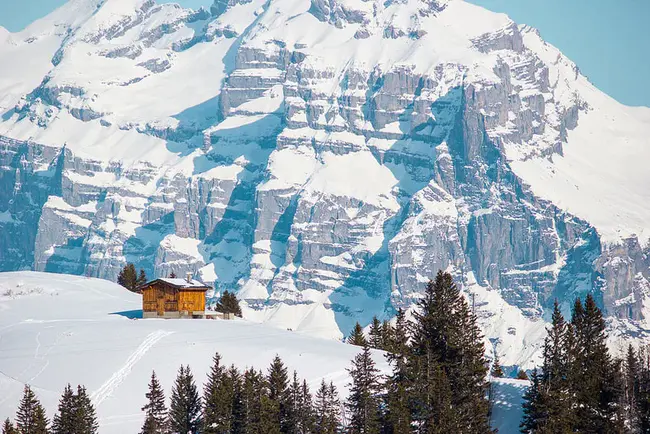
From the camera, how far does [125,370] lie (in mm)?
135750

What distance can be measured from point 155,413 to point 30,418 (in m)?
9.89

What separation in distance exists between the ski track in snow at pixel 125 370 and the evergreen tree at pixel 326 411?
781 inches

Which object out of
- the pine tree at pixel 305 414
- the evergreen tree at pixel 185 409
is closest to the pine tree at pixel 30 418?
the evergreen tree at pixel 185 409

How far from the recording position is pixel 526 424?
10875 cm

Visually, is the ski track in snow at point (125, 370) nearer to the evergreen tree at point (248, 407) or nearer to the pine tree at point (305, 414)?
the evergreen tree at point (248, 407)

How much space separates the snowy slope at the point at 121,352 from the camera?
128625mm

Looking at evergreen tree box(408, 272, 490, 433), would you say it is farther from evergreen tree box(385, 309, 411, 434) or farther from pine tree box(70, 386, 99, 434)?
pine tree box(70, 386, 99, 434)

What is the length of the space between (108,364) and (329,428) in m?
34.5

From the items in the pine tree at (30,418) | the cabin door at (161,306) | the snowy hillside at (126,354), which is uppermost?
the cabin door at (161,306)

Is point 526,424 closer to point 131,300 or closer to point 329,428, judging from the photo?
point 329,428

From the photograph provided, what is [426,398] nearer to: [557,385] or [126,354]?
[557,385]

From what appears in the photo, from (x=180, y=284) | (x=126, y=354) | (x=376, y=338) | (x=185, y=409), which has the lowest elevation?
(x=185, y=409)

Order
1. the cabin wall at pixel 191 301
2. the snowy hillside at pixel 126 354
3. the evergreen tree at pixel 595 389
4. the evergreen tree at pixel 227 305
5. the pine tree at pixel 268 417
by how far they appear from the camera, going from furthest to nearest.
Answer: the evergreen tree at pixel 227 305 < the cabin wall at pixel 191 301 < the snowy hillside at pixel 126 354 < the pine tree at pixel 268 417 < the evergreen tree at pixel 595 389

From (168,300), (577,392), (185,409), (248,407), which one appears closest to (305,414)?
(248,407)
